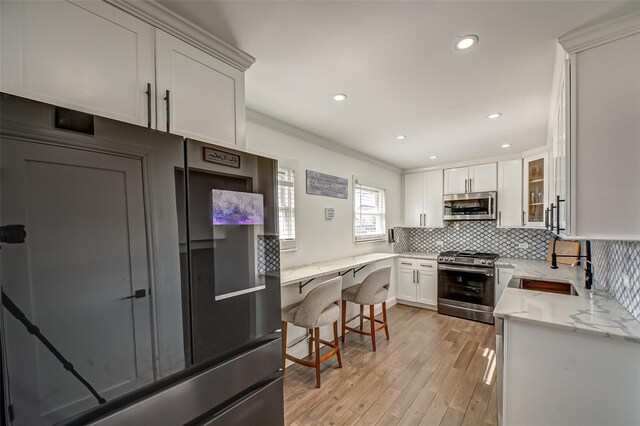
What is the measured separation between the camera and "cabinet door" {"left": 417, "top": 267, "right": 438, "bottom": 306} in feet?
14.4

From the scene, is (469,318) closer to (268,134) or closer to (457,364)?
(457,364)

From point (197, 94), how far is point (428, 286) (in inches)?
169

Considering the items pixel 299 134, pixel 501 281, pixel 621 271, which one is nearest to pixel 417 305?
pixel 501 281

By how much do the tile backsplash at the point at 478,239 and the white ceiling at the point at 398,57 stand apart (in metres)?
2.03

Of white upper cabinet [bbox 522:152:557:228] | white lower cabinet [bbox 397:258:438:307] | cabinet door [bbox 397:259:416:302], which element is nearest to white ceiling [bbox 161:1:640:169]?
white upper cabinet [bbox 522:152:557:228]

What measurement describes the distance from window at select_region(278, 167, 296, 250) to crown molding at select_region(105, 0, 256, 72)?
4.06 feet

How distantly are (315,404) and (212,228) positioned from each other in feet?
6.22

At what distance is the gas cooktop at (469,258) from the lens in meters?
3.92

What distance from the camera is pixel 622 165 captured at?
1.32 meters

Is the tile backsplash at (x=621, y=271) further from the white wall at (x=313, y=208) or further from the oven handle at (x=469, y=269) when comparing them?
the white wall at (x=313, y=208)

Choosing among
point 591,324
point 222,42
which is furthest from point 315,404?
point 222,42

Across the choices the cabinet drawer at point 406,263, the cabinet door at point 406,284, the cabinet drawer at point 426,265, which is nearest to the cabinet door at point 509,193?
the cabinet drawer at point 426,265

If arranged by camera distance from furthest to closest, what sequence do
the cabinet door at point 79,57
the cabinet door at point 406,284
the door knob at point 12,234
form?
1. the cabinet door at point 406,284
2. the cabinet door at point 79,57
3. the door knob at point 12,234

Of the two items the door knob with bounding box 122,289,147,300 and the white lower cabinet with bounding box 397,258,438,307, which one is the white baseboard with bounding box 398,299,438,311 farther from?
the door knob with bounding box 122,289,147,300
